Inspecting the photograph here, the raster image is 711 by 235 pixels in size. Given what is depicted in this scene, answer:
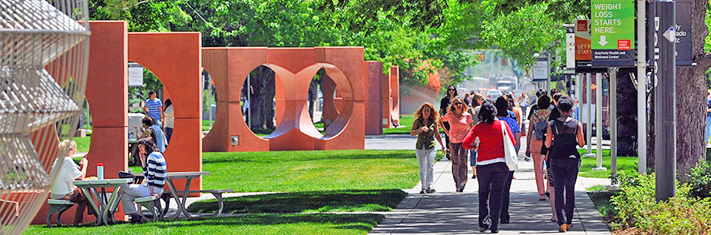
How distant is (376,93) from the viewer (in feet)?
146

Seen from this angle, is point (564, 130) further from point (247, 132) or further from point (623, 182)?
point (247, 132)

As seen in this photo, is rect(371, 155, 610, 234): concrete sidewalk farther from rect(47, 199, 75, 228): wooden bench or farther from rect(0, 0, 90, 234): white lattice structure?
rect(0, 0, 90, 234): white lattice structure

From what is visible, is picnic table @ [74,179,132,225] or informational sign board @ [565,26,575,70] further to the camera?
informational sign board @ [565,26,575,70]

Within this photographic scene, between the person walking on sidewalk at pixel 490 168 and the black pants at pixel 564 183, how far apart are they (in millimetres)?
477

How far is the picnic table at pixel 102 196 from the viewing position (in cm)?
1339

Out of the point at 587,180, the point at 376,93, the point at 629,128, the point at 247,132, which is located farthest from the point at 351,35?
the point at 587,180

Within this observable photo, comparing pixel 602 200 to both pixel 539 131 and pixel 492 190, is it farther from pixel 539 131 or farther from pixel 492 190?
pixel 492 190

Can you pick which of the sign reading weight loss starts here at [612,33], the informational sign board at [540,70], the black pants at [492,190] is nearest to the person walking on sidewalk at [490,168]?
the black pants at [492,190]

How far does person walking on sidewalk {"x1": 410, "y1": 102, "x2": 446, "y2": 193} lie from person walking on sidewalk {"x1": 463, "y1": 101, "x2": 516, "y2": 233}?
5.04m

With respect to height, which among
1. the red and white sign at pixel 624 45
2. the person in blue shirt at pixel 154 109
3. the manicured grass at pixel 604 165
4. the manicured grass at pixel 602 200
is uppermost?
the red and white sign at pixel 624 45

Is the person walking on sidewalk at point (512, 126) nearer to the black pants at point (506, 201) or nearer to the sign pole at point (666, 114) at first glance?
the black pants at point (506, 201)

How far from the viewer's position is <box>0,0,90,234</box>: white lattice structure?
213 inches

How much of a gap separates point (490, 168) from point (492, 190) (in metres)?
0.21

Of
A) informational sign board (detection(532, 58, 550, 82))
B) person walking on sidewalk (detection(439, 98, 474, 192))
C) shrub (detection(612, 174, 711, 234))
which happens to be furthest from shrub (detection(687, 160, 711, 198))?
informational sign board (detection(532, 58, 550, 82))
